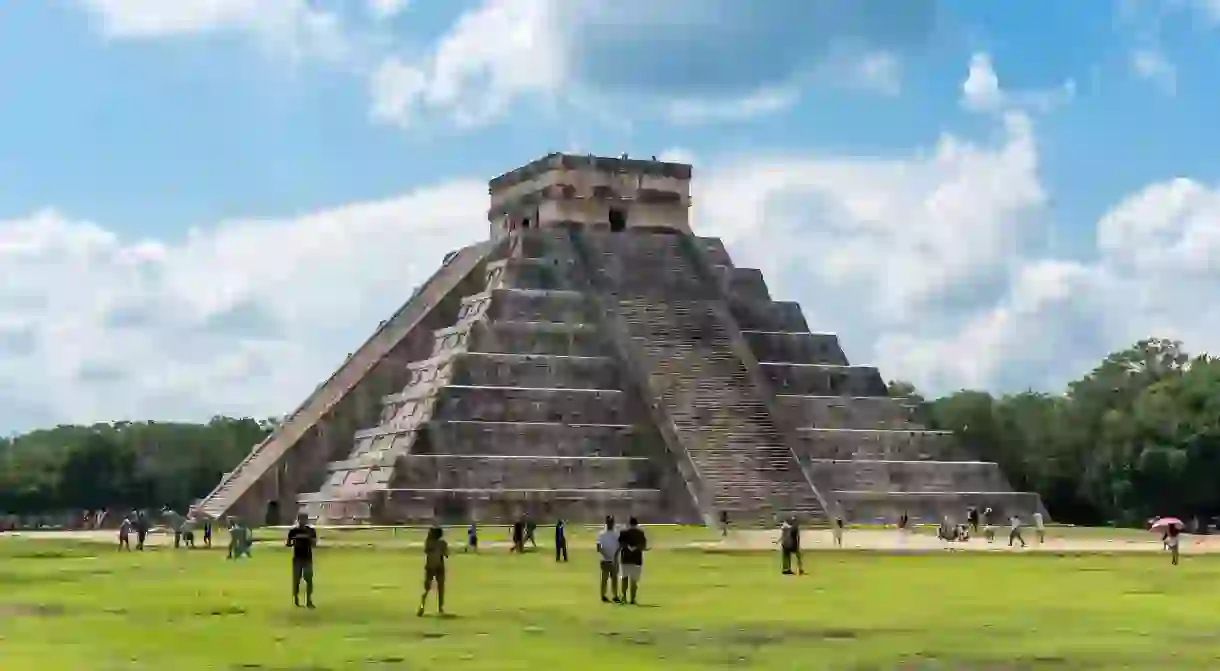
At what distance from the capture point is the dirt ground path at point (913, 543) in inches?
1582

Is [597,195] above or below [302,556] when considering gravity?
above

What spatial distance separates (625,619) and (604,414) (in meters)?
36.1

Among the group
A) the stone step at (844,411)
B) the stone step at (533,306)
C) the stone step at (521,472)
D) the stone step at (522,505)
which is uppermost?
the stone step at (533,306)

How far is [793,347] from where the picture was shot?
6259cm

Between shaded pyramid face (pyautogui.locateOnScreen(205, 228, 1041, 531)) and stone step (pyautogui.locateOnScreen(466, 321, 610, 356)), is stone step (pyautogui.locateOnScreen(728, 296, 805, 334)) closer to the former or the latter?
shaded pyramid face (pyautogui.locateOnScreen(205, 228, 1041, 531))

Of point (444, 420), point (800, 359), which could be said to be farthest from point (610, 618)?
point (800, 359)

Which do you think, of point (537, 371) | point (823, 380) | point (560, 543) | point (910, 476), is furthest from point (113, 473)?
point (560, 543)

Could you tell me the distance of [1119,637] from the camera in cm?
1777

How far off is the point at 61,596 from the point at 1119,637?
14.4 m

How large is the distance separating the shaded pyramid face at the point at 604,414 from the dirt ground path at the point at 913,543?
4631 mm

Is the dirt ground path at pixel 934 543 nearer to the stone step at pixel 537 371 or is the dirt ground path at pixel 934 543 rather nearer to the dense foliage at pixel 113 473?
the stone step at pixel 537 371

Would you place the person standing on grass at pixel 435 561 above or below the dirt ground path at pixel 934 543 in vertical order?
below

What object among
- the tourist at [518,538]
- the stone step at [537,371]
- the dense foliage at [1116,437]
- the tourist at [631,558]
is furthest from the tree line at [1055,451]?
the tourist at [631,558]

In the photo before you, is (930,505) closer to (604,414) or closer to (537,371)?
(604,414)
